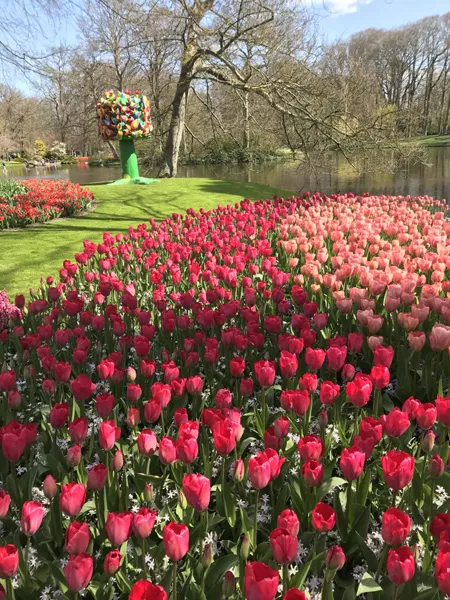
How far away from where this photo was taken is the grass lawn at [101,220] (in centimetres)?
698

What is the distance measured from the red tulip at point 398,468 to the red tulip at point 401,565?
0.27 meters

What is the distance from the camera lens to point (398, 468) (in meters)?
1.43

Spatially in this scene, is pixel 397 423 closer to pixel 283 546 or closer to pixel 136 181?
pixel 283 546

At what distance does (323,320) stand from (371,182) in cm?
2056

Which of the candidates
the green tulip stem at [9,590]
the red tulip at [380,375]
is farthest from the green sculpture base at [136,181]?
the green tulip stem at [9,590]

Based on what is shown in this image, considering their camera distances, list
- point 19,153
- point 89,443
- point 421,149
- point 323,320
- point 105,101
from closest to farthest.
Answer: point 89,443 → point 323,320 → point 421,149 → point 105,101 → point 19,153

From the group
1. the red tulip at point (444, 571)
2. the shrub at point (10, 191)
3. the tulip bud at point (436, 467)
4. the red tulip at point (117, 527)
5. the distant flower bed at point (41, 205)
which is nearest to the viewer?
the red tulip at point (444, 571)

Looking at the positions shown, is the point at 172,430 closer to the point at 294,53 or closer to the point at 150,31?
the point at 294,53

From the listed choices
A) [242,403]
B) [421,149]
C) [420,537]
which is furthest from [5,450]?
[421,149]

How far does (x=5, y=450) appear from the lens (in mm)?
1713

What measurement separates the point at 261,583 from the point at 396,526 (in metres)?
0.41

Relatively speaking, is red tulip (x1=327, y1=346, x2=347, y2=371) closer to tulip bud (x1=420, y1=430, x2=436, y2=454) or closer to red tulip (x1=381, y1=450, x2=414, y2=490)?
tulip bud (x1=420, y1=430, x2=436, y2=454)

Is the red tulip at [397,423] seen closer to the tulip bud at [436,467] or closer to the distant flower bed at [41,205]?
the tulip bud at [436,467]

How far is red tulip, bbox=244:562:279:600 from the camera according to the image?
3.43ft
